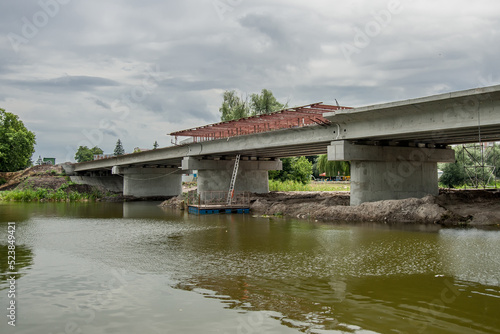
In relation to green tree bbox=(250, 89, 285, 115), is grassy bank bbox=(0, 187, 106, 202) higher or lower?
lower

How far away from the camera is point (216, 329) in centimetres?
802

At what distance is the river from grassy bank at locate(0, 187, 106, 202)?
42429 mm

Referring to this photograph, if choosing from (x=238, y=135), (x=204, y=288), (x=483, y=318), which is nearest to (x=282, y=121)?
(x=238, y=135)

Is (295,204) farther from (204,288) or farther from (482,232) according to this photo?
(204,288)

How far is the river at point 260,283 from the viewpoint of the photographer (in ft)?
27.4

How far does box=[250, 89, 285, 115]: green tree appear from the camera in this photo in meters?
65.4

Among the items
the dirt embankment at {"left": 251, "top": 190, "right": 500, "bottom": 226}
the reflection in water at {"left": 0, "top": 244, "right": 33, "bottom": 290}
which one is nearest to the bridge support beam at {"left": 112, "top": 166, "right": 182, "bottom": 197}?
the dirt embankment at {"left": 251, "top": 190, "right": 500, "bottom": 226}

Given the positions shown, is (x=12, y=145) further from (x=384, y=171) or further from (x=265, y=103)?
(x=384, y=171)

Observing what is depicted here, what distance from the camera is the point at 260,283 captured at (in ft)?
36.8

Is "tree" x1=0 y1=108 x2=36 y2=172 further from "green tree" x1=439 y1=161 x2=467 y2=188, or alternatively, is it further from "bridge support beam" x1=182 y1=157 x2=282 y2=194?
"green tree" x1=439 y1=161 x2=467 y2=188

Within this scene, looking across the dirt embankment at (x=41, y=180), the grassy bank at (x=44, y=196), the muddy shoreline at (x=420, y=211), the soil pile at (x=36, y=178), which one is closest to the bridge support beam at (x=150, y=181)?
the grassy bank at (x=44, y=196)

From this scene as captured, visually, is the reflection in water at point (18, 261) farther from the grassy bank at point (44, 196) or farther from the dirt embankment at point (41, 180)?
the dirt embankment at point (41, 180)

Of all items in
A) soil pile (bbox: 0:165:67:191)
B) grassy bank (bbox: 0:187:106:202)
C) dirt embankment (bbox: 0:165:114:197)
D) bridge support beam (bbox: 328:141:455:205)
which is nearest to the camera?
bridge support beam (bbox: 328:141:455:205)

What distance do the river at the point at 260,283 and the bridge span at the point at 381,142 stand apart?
6063 mm
